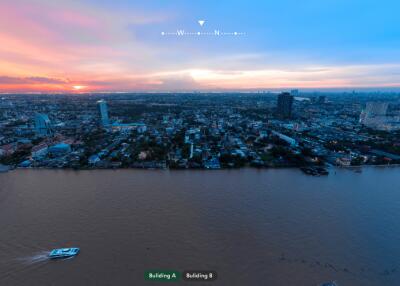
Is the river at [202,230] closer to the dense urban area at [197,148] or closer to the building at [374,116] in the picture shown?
the dense urban area at [197,148]

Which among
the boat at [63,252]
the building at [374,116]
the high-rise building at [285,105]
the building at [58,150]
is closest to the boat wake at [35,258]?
the boat at [63,252]

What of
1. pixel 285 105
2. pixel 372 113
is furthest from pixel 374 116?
pixel 285 105

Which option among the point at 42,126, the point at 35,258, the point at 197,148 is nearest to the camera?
the point at 35,258

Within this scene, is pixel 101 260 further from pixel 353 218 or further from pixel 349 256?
pixel 353 218

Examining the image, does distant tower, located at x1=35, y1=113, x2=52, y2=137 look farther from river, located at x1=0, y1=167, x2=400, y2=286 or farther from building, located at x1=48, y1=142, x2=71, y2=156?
river, located at x1=0, y1=167, x2=400, y2=286

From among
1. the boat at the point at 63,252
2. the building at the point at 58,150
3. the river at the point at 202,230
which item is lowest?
the river at the point at 202,230

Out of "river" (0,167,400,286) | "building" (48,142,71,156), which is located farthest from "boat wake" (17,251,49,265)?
"building" (48,142,71,156)

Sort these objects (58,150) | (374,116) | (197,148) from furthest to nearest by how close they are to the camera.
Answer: (374,116) < (197,148) < (58,150)

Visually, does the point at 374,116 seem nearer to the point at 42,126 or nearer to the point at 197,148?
the point at 197,148
